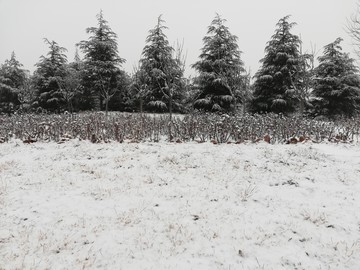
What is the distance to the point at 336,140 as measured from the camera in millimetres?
8977

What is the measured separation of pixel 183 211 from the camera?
4.25m

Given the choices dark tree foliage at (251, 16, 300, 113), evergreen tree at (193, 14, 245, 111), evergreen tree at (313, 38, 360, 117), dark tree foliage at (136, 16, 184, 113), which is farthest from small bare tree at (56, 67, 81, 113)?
evergreen tree at (313, 38, 360, 117)

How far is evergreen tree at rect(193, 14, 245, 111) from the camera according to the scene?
701 inches

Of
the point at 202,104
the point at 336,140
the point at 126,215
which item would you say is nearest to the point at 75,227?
the point at 126,215

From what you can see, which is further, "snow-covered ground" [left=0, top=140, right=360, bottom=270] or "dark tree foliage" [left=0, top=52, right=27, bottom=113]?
"dark tree foliage" [left=0, top=52, right=27, bottom=113]

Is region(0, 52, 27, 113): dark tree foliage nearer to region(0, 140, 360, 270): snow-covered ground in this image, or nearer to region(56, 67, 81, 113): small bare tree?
region(56, 67, 81, 113): small bare tree

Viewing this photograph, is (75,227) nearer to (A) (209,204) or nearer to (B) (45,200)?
(B) (45,200)

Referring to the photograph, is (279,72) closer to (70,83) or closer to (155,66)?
(155,66)

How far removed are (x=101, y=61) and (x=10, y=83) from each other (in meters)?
11.7

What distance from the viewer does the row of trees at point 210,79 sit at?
1794 centimetres

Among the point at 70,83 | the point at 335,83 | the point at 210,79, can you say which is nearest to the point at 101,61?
the point at 70,83

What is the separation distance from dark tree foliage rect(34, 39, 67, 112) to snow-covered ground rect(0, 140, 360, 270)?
17217 mm

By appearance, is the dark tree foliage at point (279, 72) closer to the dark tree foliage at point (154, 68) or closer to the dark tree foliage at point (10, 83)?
the dark tree foliage at point (154, 68)

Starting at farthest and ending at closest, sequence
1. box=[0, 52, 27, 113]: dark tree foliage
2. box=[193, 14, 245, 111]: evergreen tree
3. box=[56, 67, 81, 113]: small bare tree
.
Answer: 1. box=[0, 52, 27, 113]: dark tree foliage
2. box=[56, 67, 81, 113]: small bare tree
3. box=[193, 14, 245, 111]: evergreen tree
